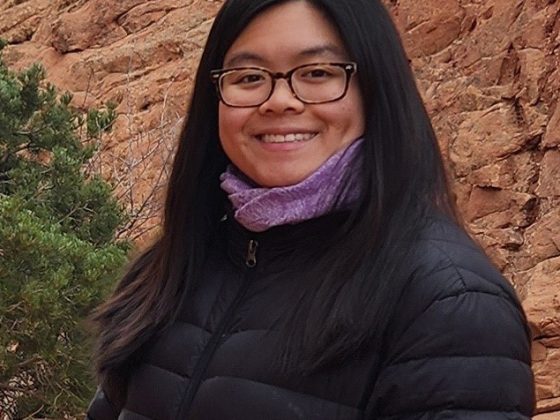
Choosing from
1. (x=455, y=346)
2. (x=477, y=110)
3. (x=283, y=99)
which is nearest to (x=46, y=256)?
(x=283, y=99)

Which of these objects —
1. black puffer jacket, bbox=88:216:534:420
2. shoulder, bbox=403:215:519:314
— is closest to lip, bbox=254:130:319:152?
black puffer jacket, bbox=88:216:534:420

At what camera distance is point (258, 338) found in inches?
56.6

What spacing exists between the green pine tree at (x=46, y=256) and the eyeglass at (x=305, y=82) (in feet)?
5.69

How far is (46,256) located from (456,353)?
3.11 m

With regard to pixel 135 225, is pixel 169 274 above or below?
above

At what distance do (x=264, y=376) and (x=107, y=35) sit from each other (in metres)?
11.8

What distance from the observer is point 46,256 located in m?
4.16

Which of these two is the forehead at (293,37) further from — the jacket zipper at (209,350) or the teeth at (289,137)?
the jacket zipper at (209,350)

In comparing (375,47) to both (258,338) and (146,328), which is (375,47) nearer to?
(258,338)

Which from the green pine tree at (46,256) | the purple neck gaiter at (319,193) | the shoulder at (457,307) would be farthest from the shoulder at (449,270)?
the green pine tree at (46,256)

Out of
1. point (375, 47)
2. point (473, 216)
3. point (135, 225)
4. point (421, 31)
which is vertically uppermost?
point (375, 47)

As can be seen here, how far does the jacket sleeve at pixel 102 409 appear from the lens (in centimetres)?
176

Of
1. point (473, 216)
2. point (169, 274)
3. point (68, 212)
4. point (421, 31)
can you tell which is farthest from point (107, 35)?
point (169, 274)

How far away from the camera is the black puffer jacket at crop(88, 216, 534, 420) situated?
1.26 m
